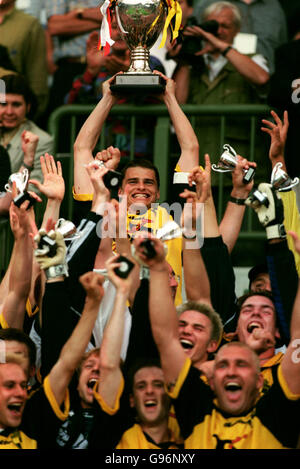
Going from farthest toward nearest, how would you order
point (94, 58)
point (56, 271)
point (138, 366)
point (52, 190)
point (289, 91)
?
point (94, 58), point (289, 91), point (52, 190), point (56, 271), point (138, 366)

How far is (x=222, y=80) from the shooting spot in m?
9.55

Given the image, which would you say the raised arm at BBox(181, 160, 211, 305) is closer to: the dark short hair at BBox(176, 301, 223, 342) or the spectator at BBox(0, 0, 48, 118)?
the dark short hair at BBox(176, 301, 223, 342)

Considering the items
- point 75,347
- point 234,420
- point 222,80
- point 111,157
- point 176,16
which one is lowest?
point 234,420

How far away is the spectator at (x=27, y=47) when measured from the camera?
395 inches

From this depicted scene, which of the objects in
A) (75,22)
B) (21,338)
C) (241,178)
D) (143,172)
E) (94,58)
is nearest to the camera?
(21,338)

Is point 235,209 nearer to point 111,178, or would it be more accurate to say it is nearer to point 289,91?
point 111,178

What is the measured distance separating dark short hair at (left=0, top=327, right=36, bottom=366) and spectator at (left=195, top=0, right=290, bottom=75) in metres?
3.83

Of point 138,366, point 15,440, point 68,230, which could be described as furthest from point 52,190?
point 15,440

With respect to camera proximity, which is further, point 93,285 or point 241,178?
point 241,178

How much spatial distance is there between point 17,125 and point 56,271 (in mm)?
2772

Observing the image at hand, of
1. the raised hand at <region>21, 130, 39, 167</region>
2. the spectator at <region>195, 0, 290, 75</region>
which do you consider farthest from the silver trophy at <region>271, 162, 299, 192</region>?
the spectator at <region>195, 0, 290, 75</region>

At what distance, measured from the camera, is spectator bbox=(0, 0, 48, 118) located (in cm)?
1004

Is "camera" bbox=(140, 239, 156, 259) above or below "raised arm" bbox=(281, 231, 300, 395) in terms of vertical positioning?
above

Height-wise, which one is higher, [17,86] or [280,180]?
[17,86]
